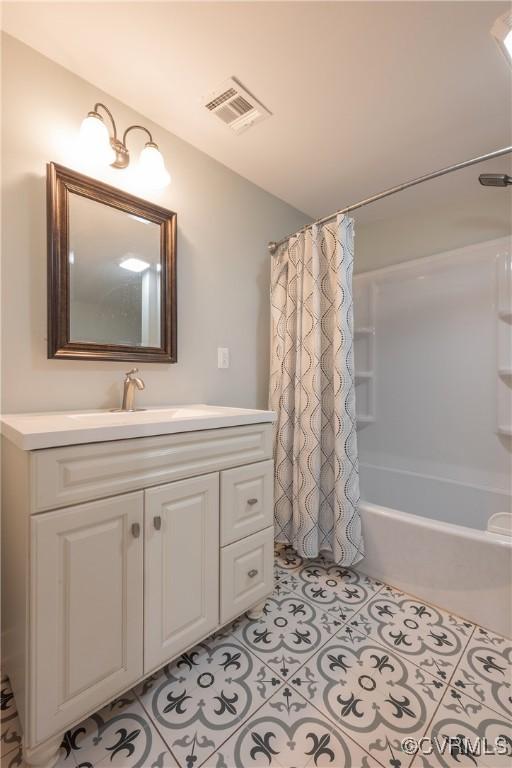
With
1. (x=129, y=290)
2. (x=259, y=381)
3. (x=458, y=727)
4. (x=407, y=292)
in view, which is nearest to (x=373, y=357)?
(x=407, y=292)

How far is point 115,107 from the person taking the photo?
1303mm

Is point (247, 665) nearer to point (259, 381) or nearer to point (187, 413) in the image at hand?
point (187, 413)

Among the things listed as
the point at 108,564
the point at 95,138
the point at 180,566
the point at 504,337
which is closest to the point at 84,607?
the point at 108,564

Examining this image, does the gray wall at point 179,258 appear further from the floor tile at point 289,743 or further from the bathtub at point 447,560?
the floor tile at point 289,743

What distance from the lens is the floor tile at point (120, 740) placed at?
806 mm

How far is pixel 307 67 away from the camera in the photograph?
3.83 feet

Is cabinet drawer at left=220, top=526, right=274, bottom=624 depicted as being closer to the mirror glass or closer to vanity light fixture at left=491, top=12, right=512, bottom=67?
the mirror glass

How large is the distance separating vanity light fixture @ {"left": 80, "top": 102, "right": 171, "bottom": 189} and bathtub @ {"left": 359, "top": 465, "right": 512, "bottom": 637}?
179 centimetres

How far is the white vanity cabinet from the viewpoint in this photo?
75 centimetres

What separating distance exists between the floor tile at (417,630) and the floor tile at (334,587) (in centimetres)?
5

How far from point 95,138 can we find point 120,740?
6.11 feet

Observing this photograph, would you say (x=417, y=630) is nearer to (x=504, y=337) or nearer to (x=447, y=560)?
(x=447, y=560)

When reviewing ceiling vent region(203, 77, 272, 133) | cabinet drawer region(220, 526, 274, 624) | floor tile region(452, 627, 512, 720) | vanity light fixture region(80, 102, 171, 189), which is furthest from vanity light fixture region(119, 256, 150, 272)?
floor tile region(452, 627, 512, 720)

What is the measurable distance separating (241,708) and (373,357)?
2038 millimetres
